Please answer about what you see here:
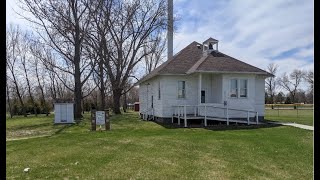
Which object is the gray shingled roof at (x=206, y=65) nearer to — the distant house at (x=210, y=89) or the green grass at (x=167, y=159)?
the distant house at (x=210, y=89)

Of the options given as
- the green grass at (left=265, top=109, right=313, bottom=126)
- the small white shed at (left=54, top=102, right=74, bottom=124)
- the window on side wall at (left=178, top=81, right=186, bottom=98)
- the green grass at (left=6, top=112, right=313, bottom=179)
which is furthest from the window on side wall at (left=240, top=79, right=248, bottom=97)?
the small white shed at (left=54, top=102, right=74, bottom=124)

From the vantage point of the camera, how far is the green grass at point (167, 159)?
776 cm

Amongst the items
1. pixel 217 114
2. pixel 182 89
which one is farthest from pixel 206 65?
pixel 217 114

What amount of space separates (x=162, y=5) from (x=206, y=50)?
1580 cm

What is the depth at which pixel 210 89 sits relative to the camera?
23.6 meters

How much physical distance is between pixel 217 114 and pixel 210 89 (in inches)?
99.8

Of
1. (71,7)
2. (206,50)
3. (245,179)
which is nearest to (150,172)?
(245,179)

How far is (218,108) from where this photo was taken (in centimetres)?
2139

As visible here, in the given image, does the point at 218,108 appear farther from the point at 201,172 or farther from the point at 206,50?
the point at 201,172

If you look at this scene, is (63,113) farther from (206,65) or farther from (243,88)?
(243,88)

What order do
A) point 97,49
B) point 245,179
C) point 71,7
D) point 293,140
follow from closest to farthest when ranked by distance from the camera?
1. point 245,179
2. point 293,140
3. point 71,7
4. point 97,49

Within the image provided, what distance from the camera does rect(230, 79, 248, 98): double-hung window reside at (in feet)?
73.1

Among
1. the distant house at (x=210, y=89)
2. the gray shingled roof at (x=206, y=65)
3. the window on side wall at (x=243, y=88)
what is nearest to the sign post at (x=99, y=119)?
the distant house at (x=210, y=89)
